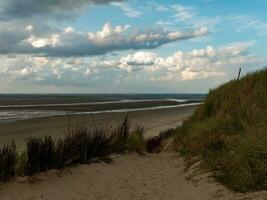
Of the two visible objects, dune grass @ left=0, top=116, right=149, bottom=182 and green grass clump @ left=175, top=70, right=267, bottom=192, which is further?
dune grass @ left=0, top=116, right=149, bottom=182

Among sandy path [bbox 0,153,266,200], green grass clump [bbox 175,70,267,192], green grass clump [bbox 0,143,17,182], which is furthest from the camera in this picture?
green grass clump [bbox 0,143,17,182]

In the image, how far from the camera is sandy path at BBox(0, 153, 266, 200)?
26.6ft

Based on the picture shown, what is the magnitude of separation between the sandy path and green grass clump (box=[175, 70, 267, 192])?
40cm

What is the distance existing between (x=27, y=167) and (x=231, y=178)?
4062 millimetres

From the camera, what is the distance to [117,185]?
9258mm

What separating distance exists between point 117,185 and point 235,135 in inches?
111

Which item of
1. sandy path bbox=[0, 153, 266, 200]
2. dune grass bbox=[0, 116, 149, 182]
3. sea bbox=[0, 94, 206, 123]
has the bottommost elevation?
sea bbox=[0, 94, 206, 123]

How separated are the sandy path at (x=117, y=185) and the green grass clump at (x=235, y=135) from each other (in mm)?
402

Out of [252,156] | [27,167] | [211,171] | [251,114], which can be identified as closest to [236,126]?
[251,114]

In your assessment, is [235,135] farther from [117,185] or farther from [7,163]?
[7,163]

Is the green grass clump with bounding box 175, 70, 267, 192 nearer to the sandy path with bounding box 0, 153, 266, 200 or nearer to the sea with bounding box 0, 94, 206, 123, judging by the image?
the sandy path with bounding box 0, 153, 266, 200

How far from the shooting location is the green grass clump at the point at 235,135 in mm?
7393

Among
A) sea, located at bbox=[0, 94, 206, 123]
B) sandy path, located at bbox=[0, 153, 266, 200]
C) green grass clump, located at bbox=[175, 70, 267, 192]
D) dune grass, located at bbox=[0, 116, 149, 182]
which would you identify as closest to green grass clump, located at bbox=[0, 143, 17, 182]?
dune grass, located at bbox=[0, 116, 149, 182]

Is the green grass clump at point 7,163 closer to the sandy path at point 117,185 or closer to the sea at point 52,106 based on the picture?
the sandy path at point 117,185
